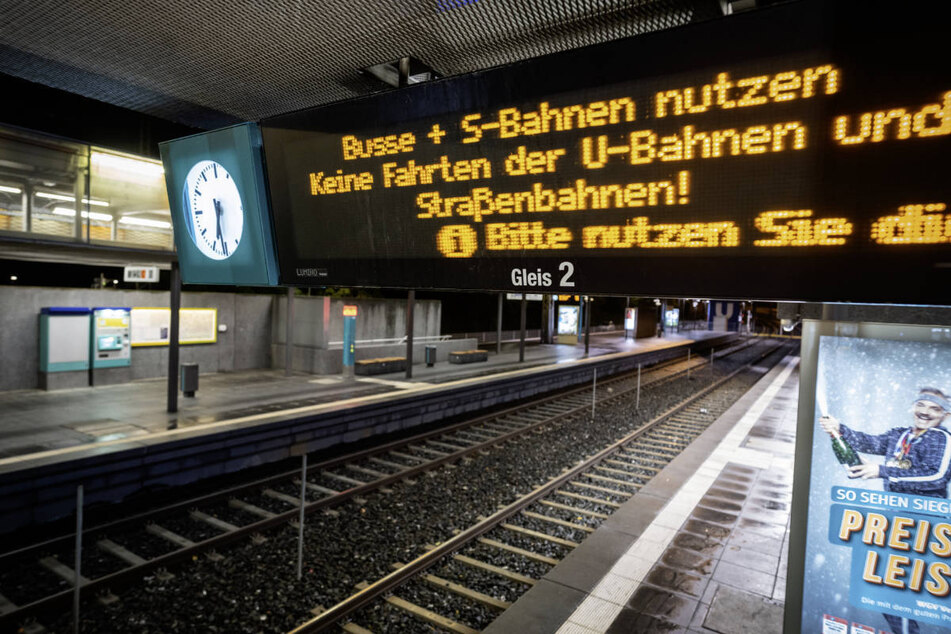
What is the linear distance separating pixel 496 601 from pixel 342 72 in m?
6.02

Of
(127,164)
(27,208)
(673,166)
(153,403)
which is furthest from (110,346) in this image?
(673,166)

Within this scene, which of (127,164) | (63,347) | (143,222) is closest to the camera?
(127,164)

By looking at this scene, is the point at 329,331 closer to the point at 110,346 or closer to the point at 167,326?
the point at 167,326

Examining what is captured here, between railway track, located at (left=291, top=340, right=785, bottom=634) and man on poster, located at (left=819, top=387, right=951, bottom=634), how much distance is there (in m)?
4.28

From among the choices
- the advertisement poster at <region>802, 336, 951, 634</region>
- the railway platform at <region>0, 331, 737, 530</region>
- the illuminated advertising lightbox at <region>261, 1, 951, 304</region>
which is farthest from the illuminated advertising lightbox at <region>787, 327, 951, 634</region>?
the railway platform at <region>0, 331, 737, 530</region>

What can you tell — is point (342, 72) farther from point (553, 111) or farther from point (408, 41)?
point (553, 111)

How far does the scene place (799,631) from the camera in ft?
12.0

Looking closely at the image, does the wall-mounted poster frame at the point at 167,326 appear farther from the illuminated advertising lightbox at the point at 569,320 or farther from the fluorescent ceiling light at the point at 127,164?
the illuminated advertising lightbox at the point at 569,320

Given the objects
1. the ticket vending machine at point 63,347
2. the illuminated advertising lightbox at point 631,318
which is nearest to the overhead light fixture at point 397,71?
the ticket vending machine at point 63,347

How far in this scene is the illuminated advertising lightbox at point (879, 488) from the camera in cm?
312

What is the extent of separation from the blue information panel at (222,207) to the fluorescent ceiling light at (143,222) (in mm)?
10072

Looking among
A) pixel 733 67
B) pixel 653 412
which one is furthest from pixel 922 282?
pixel 653 412

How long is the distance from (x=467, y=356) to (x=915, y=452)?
2078 centimetres

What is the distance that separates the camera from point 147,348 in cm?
1672
